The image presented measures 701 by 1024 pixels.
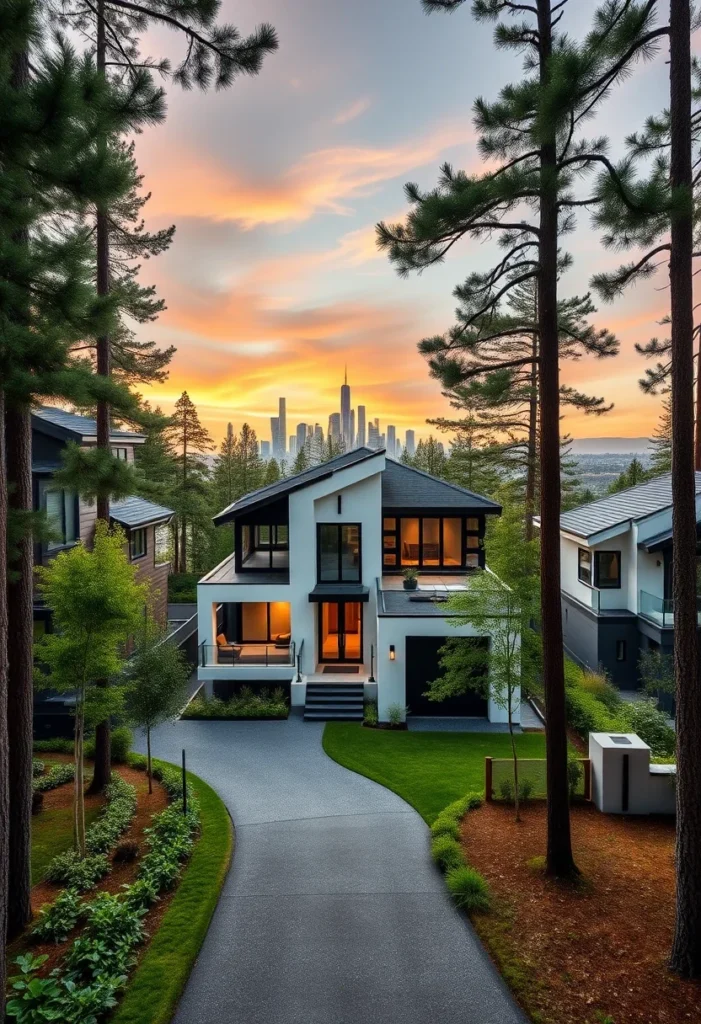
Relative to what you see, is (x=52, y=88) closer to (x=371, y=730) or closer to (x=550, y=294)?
(x=550, y=294)

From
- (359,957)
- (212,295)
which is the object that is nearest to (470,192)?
(359,957)

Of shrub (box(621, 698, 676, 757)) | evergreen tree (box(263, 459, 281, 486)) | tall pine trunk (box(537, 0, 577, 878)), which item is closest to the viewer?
tall pine trunk (box(537, 0, 577, 878))

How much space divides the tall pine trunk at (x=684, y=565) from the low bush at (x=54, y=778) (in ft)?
36.4

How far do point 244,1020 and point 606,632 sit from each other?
15430 millimetres

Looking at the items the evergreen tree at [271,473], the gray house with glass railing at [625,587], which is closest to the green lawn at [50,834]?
the gray house with glass railing at [625,587]

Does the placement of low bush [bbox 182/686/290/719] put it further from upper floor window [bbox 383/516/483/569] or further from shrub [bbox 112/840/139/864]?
upper floor window [bbox 383/516/483/569]

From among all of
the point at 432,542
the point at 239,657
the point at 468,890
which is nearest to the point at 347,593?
the point at 239,657

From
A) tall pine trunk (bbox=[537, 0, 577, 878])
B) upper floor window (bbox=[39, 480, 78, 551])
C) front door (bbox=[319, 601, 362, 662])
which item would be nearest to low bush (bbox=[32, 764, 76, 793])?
upper floor window (bbox=[39, 480, 78, 551])

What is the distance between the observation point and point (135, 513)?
1961 cm

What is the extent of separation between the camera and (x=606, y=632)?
57.8 feet

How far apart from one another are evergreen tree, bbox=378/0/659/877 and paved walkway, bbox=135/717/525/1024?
2.25m

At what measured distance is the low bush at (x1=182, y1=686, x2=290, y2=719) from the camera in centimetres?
1491

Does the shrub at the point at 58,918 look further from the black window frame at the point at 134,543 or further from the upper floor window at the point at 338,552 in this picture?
the black window frame at the point at 134,543

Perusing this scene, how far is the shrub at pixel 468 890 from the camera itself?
7179mm
